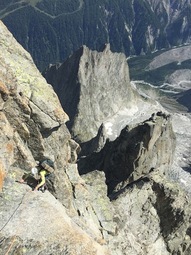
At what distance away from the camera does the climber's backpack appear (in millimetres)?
34562

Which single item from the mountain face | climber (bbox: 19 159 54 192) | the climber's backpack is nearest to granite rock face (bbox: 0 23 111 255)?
the mountain face

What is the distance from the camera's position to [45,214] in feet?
99.1

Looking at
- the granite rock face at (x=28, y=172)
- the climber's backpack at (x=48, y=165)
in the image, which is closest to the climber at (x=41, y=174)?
the climber's backpack at (x=48, y=165)

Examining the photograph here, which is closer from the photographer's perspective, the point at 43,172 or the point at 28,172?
the point at 43,172

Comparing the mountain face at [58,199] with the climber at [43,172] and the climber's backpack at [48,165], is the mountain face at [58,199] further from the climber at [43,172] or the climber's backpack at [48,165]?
the climber's backpack at [48,165]

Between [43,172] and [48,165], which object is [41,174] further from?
[48,165]

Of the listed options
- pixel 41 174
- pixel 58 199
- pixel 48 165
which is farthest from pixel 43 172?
pixel 58 199

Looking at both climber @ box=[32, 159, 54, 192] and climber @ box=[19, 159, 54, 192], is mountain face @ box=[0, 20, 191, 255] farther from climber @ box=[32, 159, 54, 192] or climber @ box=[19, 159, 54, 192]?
climber @ box=[32, 159, 54, 192]

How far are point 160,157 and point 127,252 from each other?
215 feet

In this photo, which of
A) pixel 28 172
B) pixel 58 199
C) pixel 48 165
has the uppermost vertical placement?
pixel 48 165

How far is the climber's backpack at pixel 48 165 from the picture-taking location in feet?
113

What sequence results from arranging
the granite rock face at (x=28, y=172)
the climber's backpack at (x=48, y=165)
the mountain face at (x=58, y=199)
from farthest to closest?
1. the climber's backpack at (x=48, y=165)
2. the mountain face at (x=58, y=199)
3. the granite rock face at (x=28, y=172)

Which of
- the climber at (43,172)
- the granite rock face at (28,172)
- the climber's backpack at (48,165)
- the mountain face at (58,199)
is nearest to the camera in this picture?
the granite rock face at (28,172)

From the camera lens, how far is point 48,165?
3497 cm
